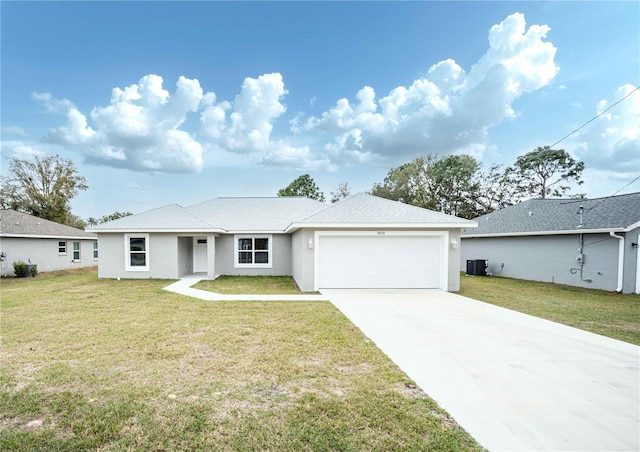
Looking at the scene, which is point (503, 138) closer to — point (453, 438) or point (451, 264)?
point (451, 264)

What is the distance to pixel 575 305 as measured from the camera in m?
8.73

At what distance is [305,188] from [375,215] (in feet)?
94.7

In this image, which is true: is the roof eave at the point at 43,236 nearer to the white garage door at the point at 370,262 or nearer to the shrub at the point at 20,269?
the shrub at the point at 20,269

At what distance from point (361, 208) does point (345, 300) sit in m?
4.10

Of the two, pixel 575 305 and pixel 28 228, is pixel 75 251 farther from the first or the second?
pixel 575 305

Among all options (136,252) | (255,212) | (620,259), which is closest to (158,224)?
(136,252)

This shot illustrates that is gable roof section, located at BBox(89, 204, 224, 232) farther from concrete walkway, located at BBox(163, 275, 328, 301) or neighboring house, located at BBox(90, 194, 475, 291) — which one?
concrete walkway, located at BBox(163, 275, 328, 301)

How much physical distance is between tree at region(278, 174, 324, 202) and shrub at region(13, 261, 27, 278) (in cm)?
2706

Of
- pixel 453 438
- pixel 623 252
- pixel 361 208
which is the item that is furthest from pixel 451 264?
pixel 453 438

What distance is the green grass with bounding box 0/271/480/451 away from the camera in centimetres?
259

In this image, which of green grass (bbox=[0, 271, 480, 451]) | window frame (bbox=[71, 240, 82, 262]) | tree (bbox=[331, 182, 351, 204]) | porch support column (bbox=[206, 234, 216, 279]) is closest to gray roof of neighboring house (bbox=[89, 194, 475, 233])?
porch support column (bbox=[206, 234, 216, 279])

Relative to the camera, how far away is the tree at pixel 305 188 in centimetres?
3869

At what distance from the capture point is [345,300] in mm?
8789

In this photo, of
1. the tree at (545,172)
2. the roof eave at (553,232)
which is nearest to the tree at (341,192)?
the tree at (545,172)
